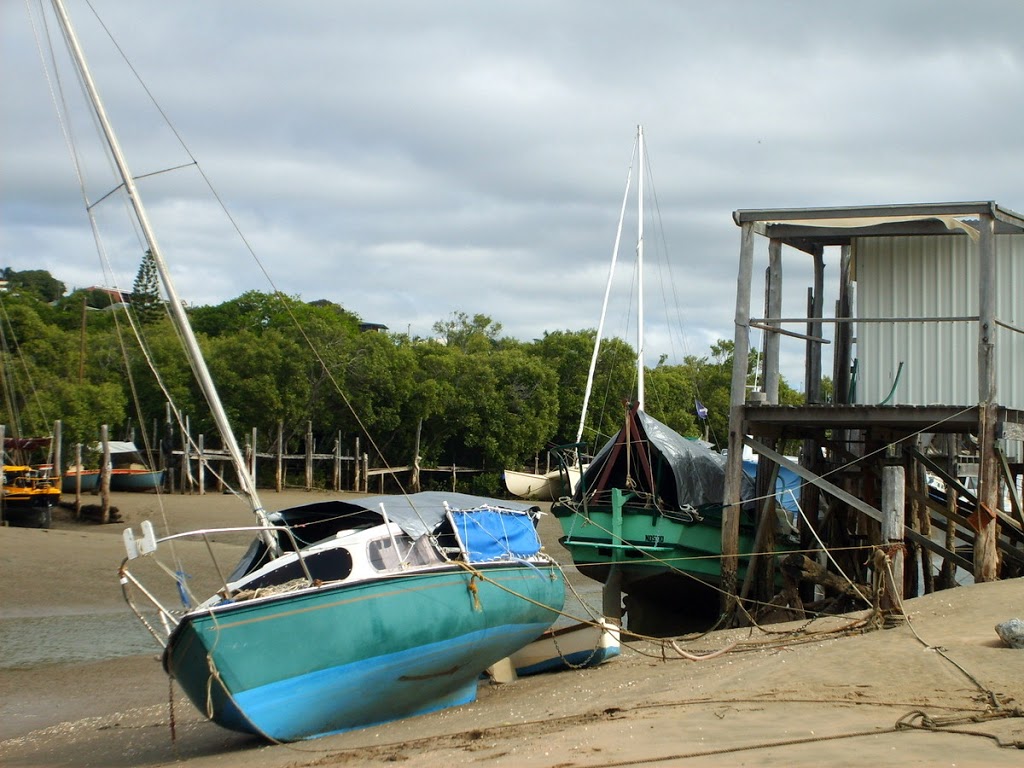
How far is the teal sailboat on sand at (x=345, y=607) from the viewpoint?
11.0m

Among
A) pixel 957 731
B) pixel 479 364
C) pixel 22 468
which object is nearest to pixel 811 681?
pixel 957 731

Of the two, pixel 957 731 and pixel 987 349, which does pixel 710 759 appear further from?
pixel 987 349

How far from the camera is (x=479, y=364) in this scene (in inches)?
2012

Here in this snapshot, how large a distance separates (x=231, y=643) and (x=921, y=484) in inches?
439

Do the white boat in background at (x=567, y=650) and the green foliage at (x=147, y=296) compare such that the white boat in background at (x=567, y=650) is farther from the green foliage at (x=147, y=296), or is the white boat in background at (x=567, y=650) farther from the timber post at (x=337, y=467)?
the green foliage at (x=147, y=296)

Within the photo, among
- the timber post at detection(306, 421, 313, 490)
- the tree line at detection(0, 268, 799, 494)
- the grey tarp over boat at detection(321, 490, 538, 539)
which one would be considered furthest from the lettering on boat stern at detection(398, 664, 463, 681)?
the timber post at detection(306, 421, 313, 490)

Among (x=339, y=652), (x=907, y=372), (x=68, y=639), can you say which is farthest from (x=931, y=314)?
(x=68, y=639)

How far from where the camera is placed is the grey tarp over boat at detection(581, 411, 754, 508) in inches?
753

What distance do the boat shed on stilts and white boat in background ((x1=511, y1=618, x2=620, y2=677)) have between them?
2.00 meters

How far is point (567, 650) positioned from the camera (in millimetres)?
16500

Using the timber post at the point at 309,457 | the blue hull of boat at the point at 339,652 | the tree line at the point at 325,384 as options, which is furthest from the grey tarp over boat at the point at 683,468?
the timber post at the point at 309,457

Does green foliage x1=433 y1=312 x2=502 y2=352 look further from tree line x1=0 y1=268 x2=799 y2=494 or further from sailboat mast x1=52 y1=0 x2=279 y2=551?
sailboat mast x1=52 y1=0 x2=279 y2=551

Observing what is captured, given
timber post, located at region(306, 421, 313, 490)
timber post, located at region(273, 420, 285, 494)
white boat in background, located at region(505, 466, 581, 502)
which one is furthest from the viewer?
timber post, located at region(306, 421, 313, 490)

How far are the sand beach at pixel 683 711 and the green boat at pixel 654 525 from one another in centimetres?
155
